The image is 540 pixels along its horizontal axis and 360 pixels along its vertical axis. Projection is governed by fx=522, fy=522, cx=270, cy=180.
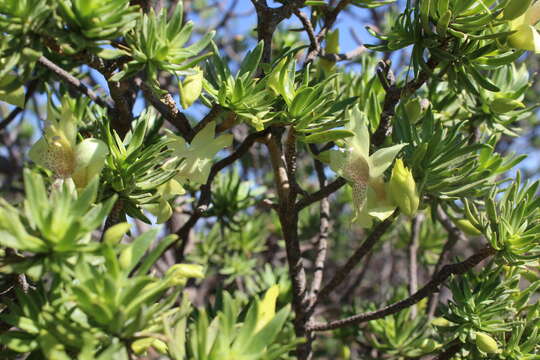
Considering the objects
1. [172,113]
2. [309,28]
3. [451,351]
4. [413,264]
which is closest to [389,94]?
[309,28]

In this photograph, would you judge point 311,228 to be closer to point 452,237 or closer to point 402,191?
point 452,237

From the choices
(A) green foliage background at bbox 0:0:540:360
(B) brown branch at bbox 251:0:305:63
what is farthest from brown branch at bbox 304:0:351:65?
(B) brown branch at bbox 251:0:305:63

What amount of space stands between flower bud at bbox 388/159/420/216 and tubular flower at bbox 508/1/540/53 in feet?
1.10

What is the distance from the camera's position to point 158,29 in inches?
34.1

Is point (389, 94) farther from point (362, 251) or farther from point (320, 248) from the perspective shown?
point (320, 248)

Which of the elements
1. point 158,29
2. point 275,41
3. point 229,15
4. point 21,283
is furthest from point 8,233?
point 229,15

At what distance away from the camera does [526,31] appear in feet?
3.24

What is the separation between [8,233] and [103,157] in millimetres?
242

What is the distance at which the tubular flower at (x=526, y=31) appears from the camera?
0.98 metres

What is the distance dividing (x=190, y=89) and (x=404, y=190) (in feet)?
1.37

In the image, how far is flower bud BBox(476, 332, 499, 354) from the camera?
1045mm

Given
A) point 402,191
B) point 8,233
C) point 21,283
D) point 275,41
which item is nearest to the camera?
point 8,233

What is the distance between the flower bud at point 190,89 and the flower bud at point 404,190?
378 millimetres

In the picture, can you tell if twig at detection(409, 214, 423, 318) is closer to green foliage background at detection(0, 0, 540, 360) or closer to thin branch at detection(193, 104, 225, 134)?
green foliage background at detection(0, 0, 540, 360)
